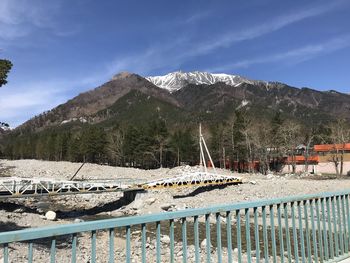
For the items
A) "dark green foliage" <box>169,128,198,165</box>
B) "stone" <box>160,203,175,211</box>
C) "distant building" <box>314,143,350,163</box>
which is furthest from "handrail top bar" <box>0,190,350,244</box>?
"dark green foliage" <box>169,128,198,165</box>

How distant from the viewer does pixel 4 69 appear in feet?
68.9

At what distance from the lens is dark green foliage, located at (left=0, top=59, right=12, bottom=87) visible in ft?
68.5

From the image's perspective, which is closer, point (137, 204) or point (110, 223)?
point (110, 223)

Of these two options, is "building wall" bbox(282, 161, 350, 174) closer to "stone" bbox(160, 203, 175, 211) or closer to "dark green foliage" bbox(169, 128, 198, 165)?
"dark green foliage" bbox(169, 128, 198, 165)

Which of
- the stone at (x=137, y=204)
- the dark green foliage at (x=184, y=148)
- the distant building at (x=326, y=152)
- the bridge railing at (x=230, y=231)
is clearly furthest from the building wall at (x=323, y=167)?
the bridge railing at (x=230, y=231)

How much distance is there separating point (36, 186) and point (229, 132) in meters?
47.2

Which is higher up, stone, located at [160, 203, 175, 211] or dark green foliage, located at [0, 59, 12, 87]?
dark green foliage, located at [0, 59, 12, 87]

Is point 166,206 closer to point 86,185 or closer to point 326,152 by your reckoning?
point 86,185

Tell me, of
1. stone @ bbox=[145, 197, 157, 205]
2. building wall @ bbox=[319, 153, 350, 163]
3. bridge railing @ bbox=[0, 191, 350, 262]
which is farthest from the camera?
building wall @ bbox=[319, 153, 350, 163]

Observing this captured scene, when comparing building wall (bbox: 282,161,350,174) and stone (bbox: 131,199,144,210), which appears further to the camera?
building wall (bbox: 282,161,350,174)

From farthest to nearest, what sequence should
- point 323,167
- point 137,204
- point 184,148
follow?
point 184,148 → point 323,167 → point 137,204

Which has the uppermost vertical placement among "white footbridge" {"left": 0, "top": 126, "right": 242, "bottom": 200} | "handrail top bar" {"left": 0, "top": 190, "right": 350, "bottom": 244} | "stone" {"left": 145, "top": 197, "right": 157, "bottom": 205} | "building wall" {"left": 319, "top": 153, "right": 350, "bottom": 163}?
"building wall" {"left": 319, "top": 153, "right": 350, "bottom": 163}

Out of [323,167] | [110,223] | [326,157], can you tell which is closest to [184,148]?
[323,167]

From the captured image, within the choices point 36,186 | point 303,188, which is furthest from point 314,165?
point 36,186
